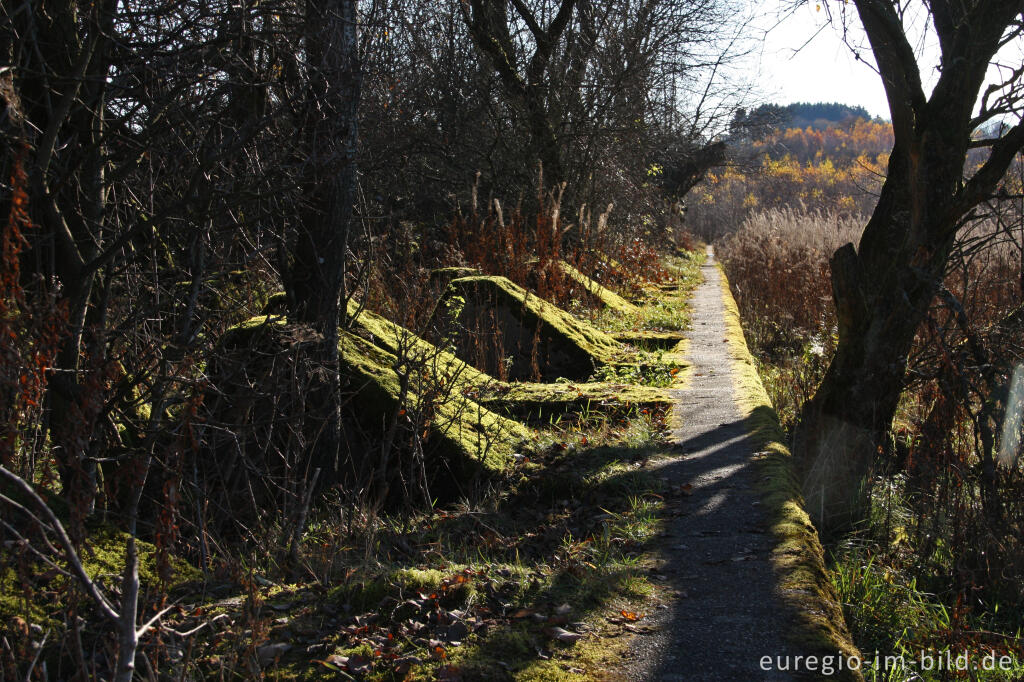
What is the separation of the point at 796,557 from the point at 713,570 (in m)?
0.33

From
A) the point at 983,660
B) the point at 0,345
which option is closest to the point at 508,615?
the point at 0,345

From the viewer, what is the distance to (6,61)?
3.02 m

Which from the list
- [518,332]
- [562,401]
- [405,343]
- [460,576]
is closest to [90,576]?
[460,576]

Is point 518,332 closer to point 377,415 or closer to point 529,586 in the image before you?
point 377,415

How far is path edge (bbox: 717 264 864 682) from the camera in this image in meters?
2.45

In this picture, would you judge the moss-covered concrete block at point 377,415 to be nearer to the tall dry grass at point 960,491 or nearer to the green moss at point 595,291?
the tall dry grass at point 960,491

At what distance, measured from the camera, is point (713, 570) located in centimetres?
308

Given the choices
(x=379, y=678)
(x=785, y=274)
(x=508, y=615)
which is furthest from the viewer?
(x=785, y=274)

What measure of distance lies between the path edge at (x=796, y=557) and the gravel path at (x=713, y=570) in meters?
0.05

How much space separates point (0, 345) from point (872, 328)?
5.06m

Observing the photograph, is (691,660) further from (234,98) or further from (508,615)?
(234,98)

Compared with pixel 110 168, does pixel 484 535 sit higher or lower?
lower

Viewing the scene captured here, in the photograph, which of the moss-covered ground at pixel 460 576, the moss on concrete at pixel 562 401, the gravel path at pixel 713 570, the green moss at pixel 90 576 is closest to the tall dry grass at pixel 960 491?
the gravel path at pixel 713 570

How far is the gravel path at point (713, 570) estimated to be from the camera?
2.42 meters
